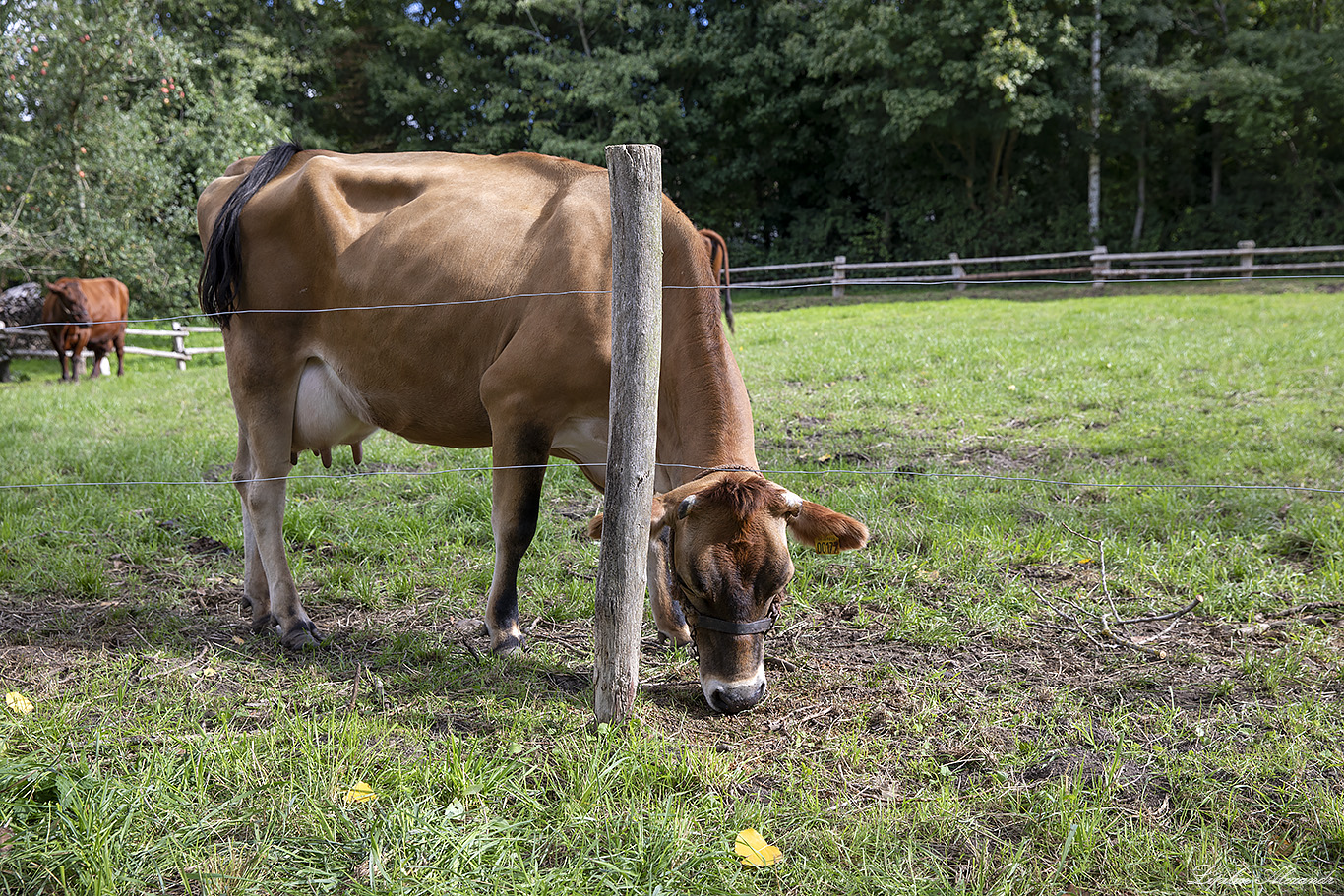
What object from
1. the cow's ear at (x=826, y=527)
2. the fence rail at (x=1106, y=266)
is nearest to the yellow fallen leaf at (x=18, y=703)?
the cow's ear at (x=826, y=527)

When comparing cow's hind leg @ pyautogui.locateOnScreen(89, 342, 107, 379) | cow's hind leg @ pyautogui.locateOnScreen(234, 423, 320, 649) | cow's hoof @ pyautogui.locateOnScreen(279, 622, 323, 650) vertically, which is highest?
cow's hind leg @ pyautogui.locateOnScreen(89, 342, 107, 379)

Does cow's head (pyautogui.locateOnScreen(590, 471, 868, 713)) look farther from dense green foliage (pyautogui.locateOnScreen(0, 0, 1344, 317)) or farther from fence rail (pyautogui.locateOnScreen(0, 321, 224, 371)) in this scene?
dense green foliage (pyautogui.locateOnScreen(0, 0, 1344, 317))

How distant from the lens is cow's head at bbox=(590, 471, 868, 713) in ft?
9.27

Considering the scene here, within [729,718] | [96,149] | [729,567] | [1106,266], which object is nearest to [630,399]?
[729,567]

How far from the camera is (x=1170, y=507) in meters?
4.95

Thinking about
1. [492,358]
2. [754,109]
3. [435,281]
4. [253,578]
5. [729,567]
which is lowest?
[253,578]

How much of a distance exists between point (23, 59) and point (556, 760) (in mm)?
17931

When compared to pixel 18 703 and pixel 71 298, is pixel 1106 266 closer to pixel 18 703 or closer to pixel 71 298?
pixel 71 298

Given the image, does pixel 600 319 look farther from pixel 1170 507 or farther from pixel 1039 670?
pixel 1170 507

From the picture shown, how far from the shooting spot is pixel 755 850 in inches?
92.2

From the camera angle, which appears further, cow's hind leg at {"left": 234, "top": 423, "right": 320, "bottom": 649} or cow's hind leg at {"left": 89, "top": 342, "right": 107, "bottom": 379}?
cow's hind leg at {"left": 89, "top": 342, "right": 107, "bottom": 379}

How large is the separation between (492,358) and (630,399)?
95 centimetres

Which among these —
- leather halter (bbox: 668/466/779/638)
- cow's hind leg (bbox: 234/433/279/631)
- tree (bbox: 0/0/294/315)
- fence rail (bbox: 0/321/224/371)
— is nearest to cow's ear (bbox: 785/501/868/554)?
leather halter (bbox: 668/466/779/638)

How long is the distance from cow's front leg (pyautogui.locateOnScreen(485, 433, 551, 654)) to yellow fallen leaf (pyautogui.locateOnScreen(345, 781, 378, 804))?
0.99m
